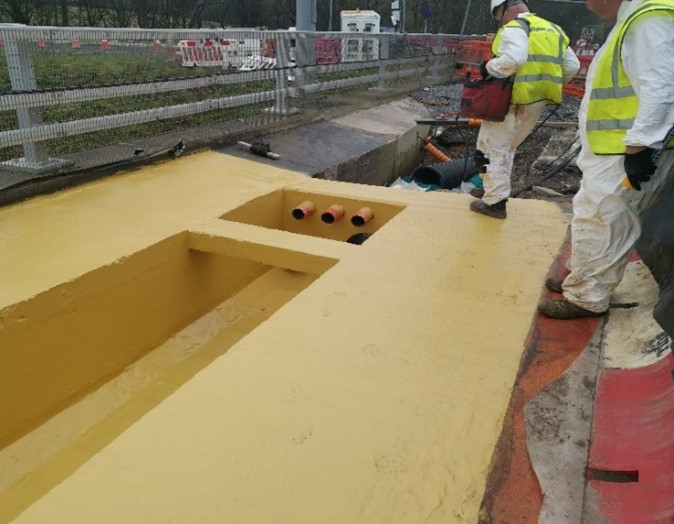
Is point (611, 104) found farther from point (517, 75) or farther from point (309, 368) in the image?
point (309, 368)

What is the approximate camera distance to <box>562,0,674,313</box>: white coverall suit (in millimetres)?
2535

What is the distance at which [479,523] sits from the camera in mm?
1871

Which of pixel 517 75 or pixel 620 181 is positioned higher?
pixel 517 75

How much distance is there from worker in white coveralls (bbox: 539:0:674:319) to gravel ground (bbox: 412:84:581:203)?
290 cm

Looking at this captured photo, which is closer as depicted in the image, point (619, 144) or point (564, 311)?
point (619, 144)

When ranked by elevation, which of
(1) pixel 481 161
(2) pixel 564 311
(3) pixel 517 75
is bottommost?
(2) pixel 564 311

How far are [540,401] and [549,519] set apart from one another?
699mm

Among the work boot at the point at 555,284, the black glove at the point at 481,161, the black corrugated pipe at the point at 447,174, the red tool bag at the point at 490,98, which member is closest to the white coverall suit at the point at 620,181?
the work boot at the point at 555,284

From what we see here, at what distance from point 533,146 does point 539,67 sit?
593cm

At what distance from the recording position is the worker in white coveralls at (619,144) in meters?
2.54

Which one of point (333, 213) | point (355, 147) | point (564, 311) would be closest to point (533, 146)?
point (355, 147)

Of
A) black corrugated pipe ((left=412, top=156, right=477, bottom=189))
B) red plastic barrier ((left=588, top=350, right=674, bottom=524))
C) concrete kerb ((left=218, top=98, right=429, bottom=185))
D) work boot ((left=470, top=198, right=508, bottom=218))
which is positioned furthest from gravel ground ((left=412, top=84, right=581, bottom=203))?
red plastic barrier ((left=588, top=350, right=674, bottom=524))

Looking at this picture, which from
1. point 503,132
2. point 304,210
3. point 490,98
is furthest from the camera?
point 304,210

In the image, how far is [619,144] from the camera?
2.85 metres
